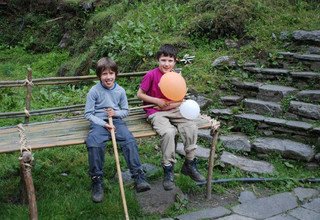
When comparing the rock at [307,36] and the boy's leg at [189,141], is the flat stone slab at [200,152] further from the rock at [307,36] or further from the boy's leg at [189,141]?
the rock at [307,36]

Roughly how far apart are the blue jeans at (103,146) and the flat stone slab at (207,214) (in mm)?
632

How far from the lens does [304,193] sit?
4293mm

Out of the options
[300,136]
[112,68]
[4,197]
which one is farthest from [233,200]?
[4,197]

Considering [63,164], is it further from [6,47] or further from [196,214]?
[6,47]

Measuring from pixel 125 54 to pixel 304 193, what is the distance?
439 cm

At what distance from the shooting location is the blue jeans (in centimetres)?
366

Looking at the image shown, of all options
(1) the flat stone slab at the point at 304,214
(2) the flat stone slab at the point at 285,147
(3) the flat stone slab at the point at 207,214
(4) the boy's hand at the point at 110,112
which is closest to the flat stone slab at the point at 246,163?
(2) the flat stone slab at the point at 285,147

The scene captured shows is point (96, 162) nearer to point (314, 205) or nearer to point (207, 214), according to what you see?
point (207, 214)

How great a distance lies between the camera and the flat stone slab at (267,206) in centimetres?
392

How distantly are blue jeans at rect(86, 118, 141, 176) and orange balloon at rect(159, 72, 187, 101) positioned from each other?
0.51m

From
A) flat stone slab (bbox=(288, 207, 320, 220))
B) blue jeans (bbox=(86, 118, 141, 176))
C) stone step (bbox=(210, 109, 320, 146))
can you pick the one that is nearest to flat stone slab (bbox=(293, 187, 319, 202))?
flat stone slab (bbox=(288, 207, 320, 220))

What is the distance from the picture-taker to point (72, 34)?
44.1ft

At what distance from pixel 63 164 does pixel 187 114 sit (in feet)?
5.73

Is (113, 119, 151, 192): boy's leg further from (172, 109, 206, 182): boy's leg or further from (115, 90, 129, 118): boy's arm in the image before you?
(172, 109, 206, 182): boy's leg
